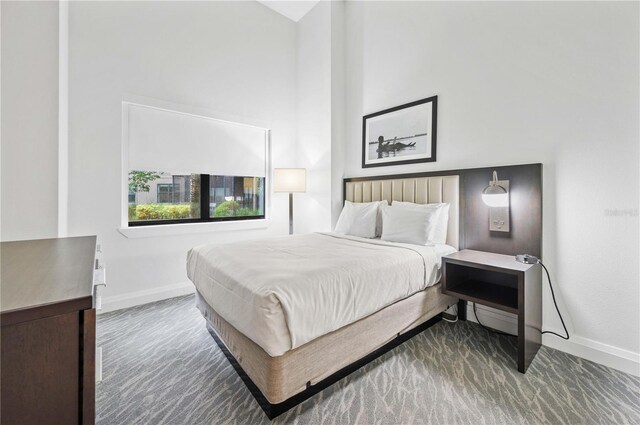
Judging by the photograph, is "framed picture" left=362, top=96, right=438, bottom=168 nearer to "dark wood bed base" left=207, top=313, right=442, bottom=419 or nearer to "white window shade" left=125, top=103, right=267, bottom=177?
"white window shade" left=125, top=103, right=267, bottom=177

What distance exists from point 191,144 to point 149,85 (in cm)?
69

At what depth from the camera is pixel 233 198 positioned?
3684 mm

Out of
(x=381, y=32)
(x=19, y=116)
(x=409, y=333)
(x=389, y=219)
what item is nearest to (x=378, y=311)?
(x=409, y=333)

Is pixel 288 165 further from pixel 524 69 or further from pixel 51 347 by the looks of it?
pixel 51 347

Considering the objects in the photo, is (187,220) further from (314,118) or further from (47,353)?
(47,353)

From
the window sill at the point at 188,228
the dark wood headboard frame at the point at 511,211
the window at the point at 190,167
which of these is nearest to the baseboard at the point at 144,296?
the window sill at the point at 188,228

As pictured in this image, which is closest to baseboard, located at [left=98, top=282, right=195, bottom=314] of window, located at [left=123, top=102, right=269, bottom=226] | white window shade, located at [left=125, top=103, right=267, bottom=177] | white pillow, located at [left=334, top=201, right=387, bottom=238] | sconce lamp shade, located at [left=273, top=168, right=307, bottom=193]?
window, located at [left=123, top=102, right=269, bottom=226]

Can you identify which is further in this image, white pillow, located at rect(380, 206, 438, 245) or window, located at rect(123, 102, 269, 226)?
window, located at rect(123, 102, 269, 226)

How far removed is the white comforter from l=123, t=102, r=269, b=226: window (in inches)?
49.0

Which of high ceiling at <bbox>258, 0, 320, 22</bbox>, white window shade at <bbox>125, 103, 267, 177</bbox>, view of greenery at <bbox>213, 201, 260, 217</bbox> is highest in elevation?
high ceiling at <bbox>258, 0, 320, 22</bbox>

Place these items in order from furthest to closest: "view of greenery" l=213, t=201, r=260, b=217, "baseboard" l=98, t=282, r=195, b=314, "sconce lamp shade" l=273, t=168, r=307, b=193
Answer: "sconce lamp shade" l=273, t=168, r=307, b=193
"view of greenery" l=213, t=201, r=260, b=217
"baseboard" l=98, t=282, r=195, b=314

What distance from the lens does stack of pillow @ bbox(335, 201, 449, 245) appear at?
2.47 meters

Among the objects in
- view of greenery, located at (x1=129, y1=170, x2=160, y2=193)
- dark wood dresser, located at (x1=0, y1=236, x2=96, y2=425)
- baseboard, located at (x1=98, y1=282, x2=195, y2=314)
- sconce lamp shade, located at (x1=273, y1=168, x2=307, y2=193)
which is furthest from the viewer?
sconce lamp shade, located at (x1=273, y1=168, x2=307, y2=193)

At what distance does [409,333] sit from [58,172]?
9.63 ft
